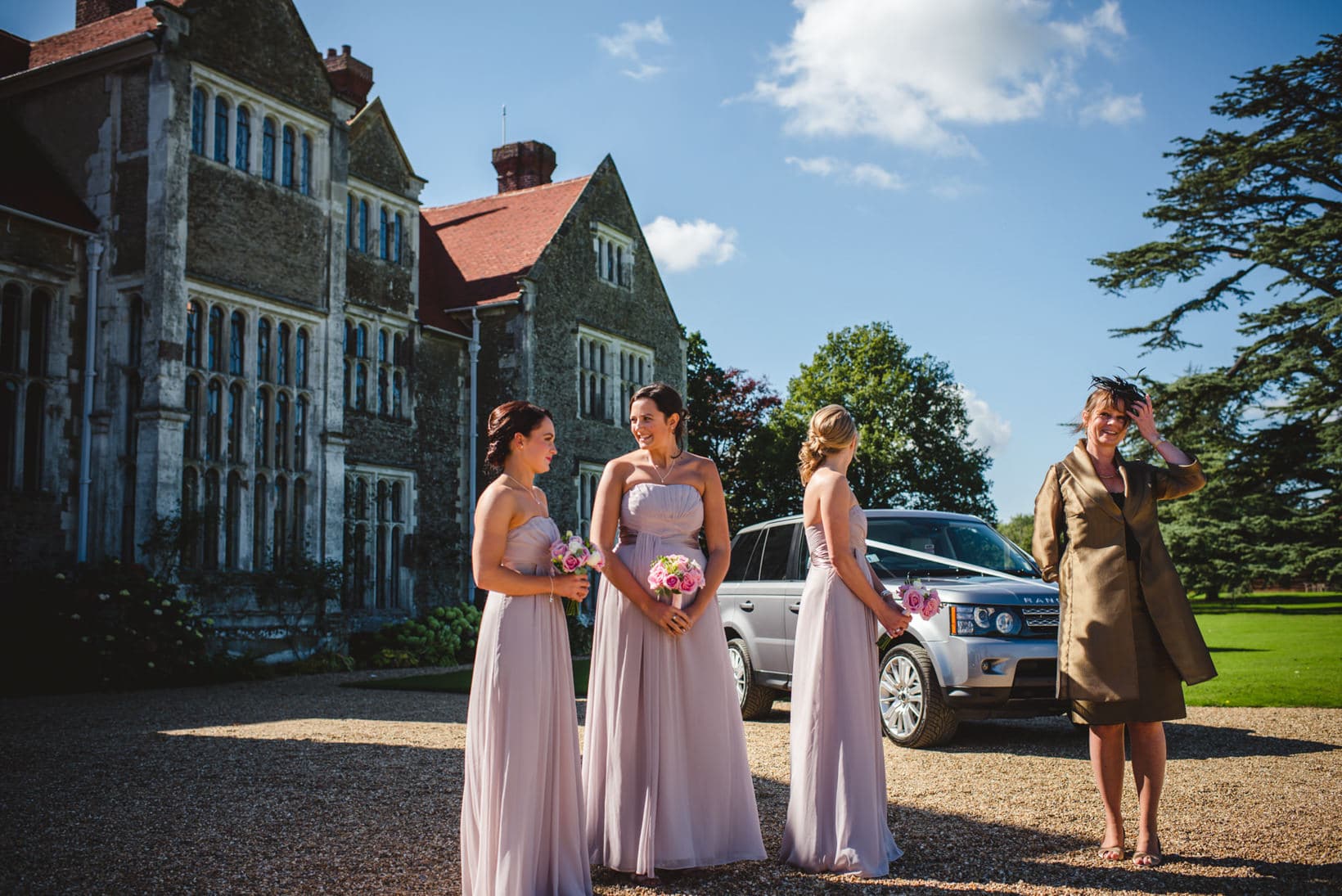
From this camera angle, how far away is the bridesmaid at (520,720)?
407 centimetres

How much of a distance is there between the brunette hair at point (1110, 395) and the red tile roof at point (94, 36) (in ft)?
44.7

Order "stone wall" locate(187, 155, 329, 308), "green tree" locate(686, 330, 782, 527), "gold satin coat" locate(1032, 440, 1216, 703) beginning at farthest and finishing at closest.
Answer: "green tree" locate(686, 330, 782, 527) < "stone wall" locate(187, 155, 329, 308) < "gold satin coat" locate(1032, 440, 1216, 703)

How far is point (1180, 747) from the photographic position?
8.18 metres

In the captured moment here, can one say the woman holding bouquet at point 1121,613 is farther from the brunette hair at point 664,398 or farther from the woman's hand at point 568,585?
the woman's hand at point 568,585

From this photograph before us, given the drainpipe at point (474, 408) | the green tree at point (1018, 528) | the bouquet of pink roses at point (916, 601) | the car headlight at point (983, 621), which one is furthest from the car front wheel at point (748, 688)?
the green tree at point (1018, 528)

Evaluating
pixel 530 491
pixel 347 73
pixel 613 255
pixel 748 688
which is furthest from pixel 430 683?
pixel 347 73

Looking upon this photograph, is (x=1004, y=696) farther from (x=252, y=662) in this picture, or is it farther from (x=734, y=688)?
(x=252, y=662)

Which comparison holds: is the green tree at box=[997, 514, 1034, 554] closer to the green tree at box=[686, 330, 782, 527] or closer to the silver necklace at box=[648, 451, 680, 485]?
the green tree at box=[686, 330, 782, 527]

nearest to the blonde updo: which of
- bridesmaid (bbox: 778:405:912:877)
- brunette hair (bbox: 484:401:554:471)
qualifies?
bridesmaid (bbox: 778:405:912:877)

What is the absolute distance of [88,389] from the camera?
14.2 m

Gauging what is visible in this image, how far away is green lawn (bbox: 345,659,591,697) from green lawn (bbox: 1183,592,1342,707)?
6.98 m

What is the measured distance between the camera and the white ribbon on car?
8.52 m

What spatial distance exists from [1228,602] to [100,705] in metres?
45.6

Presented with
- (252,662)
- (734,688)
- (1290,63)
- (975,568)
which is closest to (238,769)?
(734,688)
